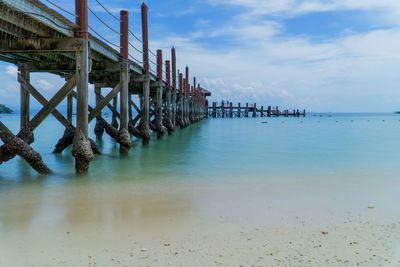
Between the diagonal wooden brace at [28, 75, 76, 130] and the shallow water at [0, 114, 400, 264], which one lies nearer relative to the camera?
the shallow water at [0, 114, 400, 264]

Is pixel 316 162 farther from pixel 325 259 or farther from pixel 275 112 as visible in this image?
→ pixel 275 112

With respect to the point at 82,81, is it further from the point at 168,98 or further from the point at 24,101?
the point at 168,98

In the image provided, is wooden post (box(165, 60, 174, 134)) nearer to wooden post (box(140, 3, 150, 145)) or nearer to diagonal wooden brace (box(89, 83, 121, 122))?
wooden post (box(140, 3, 150, 145))

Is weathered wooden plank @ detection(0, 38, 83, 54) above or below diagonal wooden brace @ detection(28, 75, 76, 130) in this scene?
above

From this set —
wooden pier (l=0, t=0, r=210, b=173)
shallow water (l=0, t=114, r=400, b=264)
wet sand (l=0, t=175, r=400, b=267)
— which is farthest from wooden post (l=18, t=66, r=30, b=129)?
wet sand (l=0, t=175, r=400, b=267)

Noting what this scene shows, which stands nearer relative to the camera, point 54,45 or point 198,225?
point 198,225

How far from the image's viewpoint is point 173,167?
8.68 meters

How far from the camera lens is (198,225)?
4027 mm

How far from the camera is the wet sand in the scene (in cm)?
315

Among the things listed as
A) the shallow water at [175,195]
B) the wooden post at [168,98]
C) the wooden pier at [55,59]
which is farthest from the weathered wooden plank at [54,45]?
the wooden post at [168,98]

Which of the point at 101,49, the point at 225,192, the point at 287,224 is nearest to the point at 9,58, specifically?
the point at 101,49

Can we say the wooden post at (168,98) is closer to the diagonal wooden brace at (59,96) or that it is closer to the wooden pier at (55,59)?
the wooden pier at (55,59)

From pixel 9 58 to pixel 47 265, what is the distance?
296 inches

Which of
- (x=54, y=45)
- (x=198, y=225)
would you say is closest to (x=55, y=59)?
(x=54, y=45)
